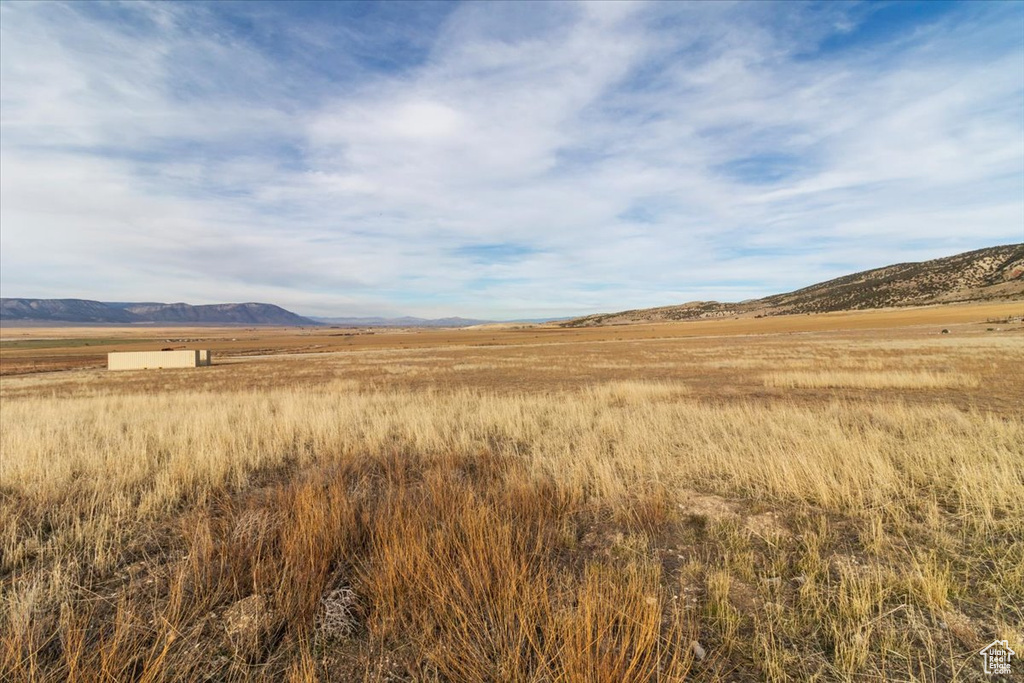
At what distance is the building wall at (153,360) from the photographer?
3956cm

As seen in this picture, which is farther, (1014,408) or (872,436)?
(1014,408)

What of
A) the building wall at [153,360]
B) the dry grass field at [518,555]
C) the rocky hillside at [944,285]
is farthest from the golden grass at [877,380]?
the rocky hillside at [944,285]

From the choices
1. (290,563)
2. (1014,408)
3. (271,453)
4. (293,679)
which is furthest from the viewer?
(1014,408)

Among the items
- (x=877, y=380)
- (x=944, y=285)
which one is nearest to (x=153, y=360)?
(x=877, y=380)

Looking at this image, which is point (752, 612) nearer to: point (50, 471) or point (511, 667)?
point (511, 667)

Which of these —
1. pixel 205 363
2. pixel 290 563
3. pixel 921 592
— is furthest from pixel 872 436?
pixel 205 363

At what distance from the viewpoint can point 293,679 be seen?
2.56m

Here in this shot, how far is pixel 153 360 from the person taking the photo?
39562 millimetres

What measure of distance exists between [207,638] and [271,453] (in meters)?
5.30

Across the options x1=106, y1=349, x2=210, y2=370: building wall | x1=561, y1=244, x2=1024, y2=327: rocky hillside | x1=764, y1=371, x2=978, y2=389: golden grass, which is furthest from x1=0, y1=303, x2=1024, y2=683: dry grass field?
x1=561, y1=244, x2=1024, y2=327: rocky hillside

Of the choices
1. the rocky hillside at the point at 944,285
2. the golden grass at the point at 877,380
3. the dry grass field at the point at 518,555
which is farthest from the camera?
the rocky hillside at the point at 944,285

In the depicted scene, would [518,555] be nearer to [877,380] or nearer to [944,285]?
[877,380]

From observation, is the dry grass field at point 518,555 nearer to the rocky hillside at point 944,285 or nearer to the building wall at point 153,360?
the building wall at point 153,360

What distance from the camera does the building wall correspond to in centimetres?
3956
